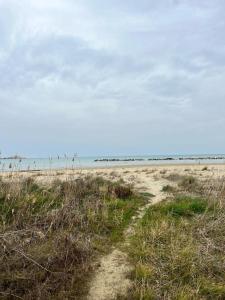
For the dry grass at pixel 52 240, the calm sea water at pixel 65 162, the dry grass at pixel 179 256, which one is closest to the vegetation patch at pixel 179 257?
the dry grass at pixel 179 256

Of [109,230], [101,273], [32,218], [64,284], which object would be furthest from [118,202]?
[64,284]

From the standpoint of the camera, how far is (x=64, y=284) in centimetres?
655

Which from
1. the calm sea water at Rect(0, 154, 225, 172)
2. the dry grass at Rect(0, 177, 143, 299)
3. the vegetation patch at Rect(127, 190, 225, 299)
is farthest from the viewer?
the calm sea water at Rect(0, 154, 225, 172)

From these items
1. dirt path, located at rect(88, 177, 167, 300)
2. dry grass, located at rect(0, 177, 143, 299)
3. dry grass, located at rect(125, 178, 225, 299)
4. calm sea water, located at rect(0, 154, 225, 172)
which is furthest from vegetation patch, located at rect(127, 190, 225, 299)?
calm sea water, located at rect(0, 154, 225, 172)

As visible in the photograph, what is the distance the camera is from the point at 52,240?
302 inches

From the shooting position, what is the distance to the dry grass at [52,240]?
6.40 m

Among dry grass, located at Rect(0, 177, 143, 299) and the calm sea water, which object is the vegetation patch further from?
the calm sea water

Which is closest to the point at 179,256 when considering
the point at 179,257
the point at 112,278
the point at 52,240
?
the point at 179,257

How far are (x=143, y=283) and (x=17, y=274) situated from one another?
1.79 m

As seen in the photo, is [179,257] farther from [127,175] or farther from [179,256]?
[127,175]

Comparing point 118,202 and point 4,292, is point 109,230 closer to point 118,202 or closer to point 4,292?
point 118,202

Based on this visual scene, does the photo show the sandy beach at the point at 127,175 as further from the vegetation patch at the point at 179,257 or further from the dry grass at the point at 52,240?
the vegetation patch at the point at 179,257

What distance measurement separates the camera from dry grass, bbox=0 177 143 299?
6.40m

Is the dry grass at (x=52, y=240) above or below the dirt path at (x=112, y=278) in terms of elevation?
above
